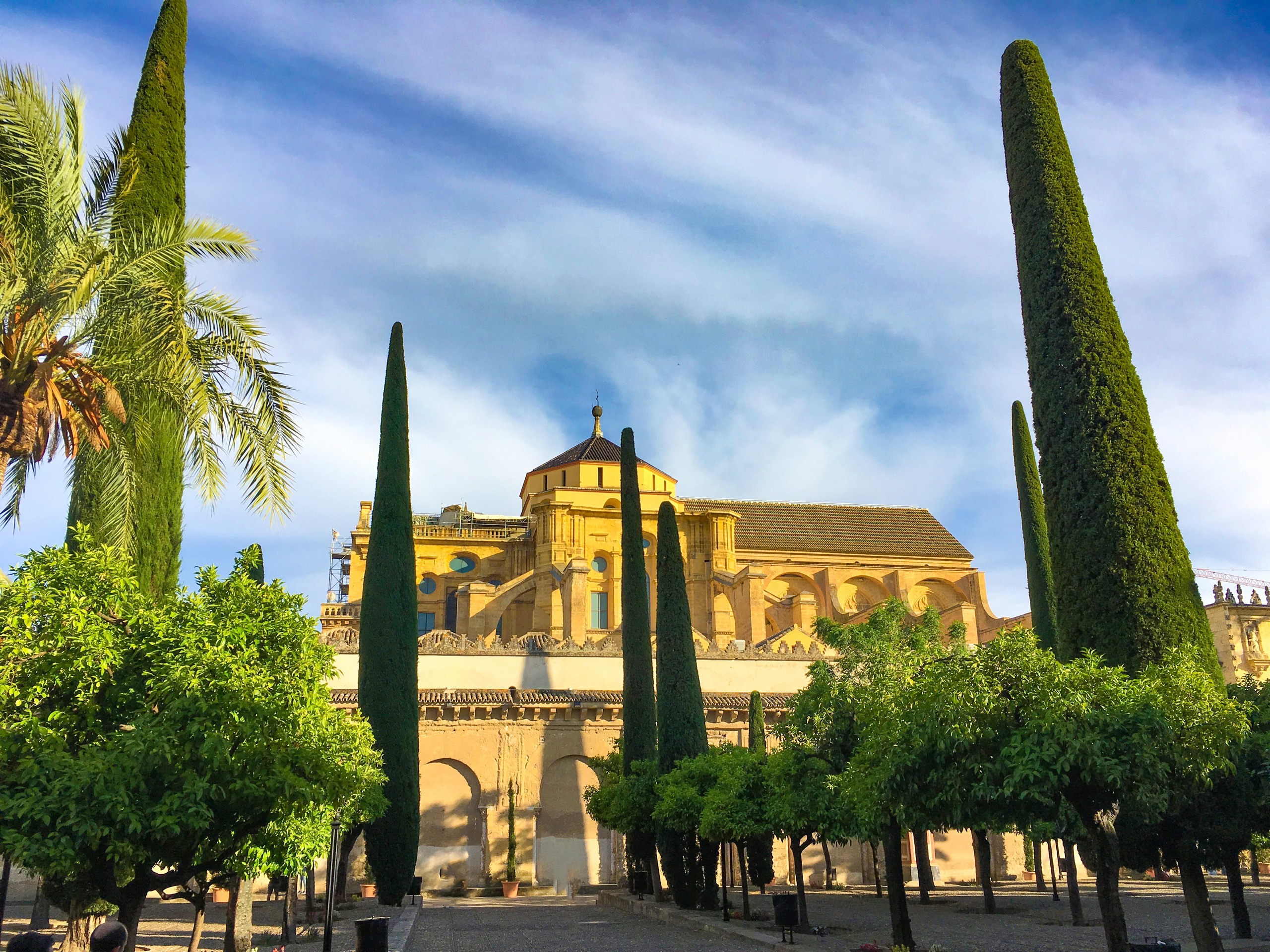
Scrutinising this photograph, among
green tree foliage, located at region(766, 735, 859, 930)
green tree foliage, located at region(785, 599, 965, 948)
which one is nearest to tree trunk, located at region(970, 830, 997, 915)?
green tree foliage, located at region(785, 599, 965, 948)

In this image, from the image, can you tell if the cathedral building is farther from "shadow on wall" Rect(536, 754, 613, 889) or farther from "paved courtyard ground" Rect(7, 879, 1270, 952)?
"paved courtyard ground" Rect(7, 879, 1270, 952)

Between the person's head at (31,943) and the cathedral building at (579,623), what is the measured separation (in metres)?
13.2

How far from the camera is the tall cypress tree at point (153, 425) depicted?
10.0m

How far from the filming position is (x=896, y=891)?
12961 millimetres

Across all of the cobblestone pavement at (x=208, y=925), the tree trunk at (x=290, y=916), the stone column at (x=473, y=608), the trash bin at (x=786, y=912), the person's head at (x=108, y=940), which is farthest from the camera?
the stone column at (x=473, y=608)

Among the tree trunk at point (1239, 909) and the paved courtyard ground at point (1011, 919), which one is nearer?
the tree trunk at point (1239, 909)

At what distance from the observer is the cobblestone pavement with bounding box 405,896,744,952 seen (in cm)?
1480

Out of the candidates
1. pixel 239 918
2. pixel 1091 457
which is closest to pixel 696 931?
pixel 239 918

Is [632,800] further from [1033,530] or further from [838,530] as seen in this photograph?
[838,530]

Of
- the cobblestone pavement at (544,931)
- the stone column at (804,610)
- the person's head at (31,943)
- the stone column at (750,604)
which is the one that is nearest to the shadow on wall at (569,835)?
the cobblestone pavement at (544,931)

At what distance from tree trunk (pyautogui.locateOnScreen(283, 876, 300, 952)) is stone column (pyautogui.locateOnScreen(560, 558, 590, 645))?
20823 mm

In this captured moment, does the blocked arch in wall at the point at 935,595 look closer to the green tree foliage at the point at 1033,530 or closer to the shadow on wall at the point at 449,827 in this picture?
the green tree foliage at the point at 1033,530

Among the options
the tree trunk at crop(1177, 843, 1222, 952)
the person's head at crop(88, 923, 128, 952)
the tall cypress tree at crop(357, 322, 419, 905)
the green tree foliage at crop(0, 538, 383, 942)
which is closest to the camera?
the person's head at crop(88, 923, 128, 952)

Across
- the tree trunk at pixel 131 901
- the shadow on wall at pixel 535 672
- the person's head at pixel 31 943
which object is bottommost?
the tree trunk at pixel 131 901
